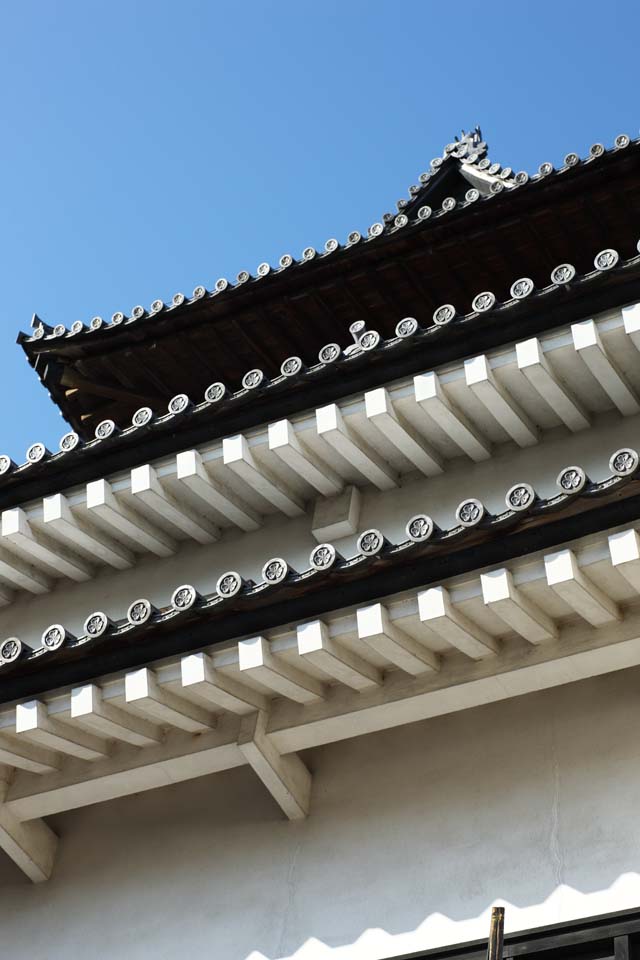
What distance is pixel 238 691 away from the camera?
6.45 m

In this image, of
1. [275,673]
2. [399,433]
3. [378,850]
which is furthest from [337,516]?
[378,850]

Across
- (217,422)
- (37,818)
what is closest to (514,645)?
(217,422)

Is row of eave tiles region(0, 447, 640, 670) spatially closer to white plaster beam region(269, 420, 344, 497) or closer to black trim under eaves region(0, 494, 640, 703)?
black trim under eaves region(0, 494, 640, 703)

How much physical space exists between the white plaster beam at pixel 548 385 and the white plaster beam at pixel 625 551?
1460mm

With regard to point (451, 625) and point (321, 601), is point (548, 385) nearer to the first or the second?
point (451, 625)

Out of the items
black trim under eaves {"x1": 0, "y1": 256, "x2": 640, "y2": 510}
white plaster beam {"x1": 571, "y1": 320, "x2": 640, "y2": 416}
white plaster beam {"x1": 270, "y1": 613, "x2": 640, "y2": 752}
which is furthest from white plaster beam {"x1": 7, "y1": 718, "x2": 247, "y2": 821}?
white plaster beam {"x1": 571, "y1": 320, "x2": 640, "y2": 416}

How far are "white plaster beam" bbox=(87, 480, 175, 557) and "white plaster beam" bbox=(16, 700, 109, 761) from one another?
4.66 feet

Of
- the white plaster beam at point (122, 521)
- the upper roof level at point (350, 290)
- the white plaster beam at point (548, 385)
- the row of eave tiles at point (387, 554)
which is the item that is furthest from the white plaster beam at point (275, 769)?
the upper roof level at point (350, 290)

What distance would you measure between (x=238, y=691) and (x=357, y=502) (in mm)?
1578

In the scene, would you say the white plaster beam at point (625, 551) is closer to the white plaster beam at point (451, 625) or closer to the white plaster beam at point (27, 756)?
the white plaster beam at point (451, 625)

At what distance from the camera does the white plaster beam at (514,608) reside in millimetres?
5699

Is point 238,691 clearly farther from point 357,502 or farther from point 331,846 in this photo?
point 357,502

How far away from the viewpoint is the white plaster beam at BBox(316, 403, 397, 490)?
7176 millimetres

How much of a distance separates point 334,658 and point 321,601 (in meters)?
0.28
